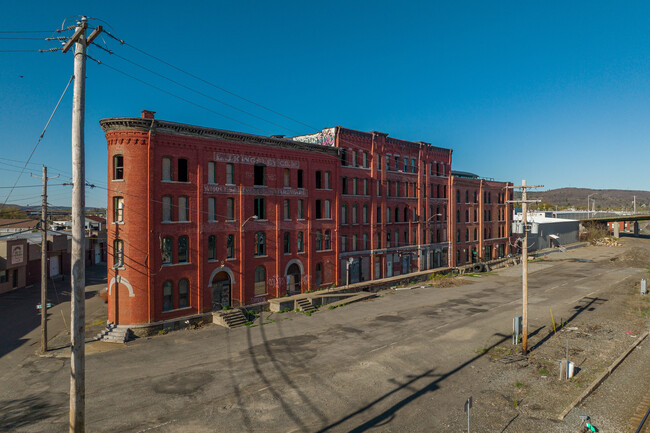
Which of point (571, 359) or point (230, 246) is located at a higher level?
point (230, 246)

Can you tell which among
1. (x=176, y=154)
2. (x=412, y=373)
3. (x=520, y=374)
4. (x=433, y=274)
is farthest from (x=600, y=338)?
(x=176, y=154)

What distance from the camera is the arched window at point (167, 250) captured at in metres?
→ 28.5

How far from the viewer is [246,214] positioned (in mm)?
33000

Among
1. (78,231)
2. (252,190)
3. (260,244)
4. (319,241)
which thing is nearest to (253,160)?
(252,190)

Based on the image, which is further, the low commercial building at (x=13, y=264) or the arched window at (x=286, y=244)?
the low commercial building at (x=13, y=264)

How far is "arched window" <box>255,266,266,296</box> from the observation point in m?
33.9

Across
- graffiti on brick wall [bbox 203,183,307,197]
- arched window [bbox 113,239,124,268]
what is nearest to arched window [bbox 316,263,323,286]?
graffiti on brick wall [bbox 203,183,307,197]

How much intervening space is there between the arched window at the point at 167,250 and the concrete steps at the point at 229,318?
5704 mm

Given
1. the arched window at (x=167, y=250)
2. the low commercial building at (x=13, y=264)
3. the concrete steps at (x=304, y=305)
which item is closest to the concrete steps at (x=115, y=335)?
the arched window at (x=167, y=250)

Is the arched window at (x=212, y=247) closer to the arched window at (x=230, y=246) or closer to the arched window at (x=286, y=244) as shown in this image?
the arched window at (x=230, y=246)

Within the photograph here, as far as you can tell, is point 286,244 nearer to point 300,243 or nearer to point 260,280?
point 300,243

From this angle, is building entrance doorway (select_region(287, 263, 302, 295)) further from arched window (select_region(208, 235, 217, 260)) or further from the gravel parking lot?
arched window (select_region(208, 235, 217, 260))

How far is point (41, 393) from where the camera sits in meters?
18.6

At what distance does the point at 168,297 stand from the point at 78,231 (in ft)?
68.2
